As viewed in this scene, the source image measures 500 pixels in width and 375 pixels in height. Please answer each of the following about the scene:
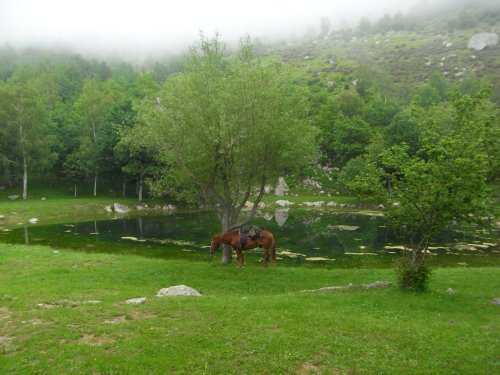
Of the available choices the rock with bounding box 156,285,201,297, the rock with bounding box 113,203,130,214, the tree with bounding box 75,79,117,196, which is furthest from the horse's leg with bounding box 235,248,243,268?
the tree with bounding box 75,79,117,196

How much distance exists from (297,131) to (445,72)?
18774cm

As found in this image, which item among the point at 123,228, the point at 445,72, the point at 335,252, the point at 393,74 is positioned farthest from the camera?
the point at 393,74

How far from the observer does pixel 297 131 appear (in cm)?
2606

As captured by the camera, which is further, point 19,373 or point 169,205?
point 169,205

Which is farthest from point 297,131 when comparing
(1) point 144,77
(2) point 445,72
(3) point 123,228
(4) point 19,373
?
(2) point 445,72

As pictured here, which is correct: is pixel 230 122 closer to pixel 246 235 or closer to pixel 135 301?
pixel 246 235

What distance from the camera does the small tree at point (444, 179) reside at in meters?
18.9

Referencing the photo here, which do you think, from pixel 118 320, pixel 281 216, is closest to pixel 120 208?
pixel 281 216

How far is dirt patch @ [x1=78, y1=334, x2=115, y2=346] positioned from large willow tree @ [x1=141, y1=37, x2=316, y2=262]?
1409cm

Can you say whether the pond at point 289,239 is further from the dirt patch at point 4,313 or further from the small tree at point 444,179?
the dirt patch at point 4,313

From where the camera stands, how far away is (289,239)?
45.8 m

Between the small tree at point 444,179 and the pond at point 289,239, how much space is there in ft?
42.6

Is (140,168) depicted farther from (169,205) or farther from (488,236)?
(488,236)

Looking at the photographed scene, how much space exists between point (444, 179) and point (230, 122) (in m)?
12.2
